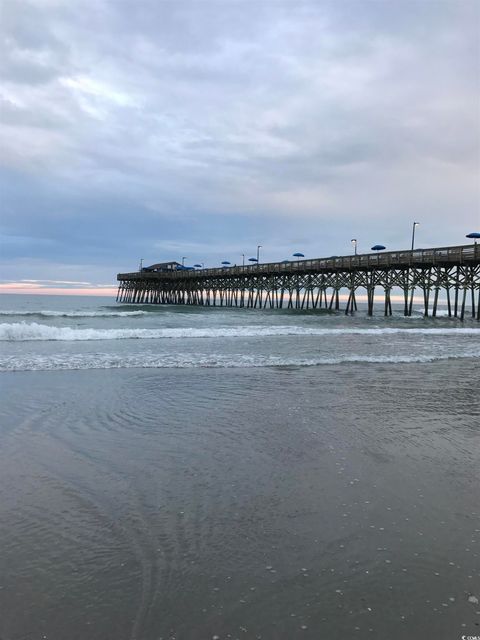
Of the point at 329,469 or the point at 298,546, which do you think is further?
the point at 329,469

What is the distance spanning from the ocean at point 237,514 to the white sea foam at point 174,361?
2763mm

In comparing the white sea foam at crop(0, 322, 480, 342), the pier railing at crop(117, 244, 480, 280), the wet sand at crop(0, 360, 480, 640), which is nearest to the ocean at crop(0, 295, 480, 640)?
the wet sand at crop(0, 360, 480, 640)

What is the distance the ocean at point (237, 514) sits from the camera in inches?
90.6

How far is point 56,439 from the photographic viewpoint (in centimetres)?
520

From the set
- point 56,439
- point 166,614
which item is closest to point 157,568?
point 166,614

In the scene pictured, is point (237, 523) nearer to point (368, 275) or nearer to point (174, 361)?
point (174, 361)

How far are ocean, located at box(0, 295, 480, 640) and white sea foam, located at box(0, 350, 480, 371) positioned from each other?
109 inches

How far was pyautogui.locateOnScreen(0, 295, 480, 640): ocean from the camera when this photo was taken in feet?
7.55

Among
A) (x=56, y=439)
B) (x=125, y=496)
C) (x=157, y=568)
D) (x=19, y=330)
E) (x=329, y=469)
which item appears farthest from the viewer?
(x=19, y=330)

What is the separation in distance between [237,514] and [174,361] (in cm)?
883

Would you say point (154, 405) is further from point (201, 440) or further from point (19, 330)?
point (19, 330)

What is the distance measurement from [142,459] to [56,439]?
4.25 feet

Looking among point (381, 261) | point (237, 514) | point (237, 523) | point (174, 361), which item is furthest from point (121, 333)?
point (381, 261)

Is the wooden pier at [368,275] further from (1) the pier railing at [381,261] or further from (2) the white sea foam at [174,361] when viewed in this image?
(2) the white sea foam at [174,361]
